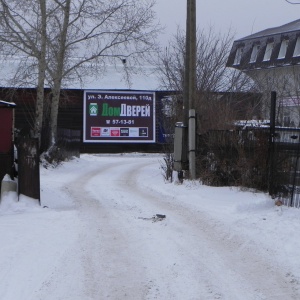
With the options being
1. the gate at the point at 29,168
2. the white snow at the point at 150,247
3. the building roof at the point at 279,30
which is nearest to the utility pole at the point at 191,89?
the white snow at the point at 150,247

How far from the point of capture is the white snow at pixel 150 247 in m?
6.56

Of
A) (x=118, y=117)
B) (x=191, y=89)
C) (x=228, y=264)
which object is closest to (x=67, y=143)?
(x=118, y=117)

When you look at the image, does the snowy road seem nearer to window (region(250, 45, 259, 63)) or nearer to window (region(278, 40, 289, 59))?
window (region(278, 40, 289, 59))

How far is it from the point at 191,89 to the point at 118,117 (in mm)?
21919

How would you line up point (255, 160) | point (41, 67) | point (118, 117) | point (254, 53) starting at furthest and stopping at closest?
point (254, 53), point (118, 117), point (41, 67), point (255, 160)

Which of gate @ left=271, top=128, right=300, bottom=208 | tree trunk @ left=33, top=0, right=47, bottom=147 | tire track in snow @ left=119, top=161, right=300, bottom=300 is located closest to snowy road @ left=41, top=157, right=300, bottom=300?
tire track in snow @ left=119, top=161, right=300, bottom=300

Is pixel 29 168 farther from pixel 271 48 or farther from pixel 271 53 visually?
pixel 271 48

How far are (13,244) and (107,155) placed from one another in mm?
29666

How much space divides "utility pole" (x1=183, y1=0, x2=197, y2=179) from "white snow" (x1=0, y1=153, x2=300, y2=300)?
7.53ft

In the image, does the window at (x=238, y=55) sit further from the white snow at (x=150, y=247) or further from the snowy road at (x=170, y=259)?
the snowy road at (x=170, y=259)

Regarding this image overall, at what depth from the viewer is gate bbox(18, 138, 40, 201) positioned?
12016 millimetres

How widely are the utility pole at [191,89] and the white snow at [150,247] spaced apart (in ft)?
7.53

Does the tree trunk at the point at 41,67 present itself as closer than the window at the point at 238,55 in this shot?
Yes

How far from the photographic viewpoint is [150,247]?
859 cm
